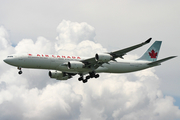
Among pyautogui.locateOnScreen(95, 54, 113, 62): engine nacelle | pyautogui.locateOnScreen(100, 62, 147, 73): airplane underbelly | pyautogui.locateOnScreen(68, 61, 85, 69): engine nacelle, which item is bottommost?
pyautogui.locateOnScreen(100, 62, 147, 73): airplane underbelly

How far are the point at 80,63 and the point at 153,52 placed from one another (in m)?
21.7

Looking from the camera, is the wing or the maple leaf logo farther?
the maple leaf logo

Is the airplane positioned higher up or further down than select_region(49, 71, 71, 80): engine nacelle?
higher up

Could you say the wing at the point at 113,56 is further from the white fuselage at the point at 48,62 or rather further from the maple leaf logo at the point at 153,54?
the maple leaf logo at the point at 153,54

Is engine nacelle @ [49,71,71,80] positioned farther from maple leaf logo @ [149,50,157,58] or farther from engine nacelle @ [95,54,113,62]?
maple leaf logo @ [149,50,157,58]

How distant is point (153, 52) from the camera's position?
65688 millimetres

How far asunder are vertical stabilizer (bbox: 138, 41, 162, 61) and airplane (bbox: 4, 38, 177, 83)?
181 centimetres

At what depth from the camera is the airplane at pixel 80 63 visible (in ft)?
164

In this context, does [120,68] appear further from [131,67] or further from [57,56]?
[57,56]

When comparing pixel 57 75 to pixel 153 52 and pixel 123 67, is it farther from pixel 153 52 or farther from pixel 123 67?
pixel 153 52

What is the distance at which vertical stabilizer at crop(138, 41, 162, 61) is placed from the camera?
2544 inches

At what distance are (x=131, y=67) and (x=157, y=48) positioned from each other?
420 inches

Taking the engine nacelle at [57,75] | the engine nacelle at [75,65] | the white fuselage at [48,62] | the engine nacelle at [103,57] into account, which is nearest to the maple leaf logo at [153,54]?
the white fuselage at [48,62]

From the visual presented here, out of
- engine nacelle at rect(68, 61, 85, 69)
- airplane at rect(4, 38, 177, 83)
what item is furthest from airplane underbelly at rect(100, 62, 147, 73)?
engine nacelle at rect(68, 61, 85, 69)
